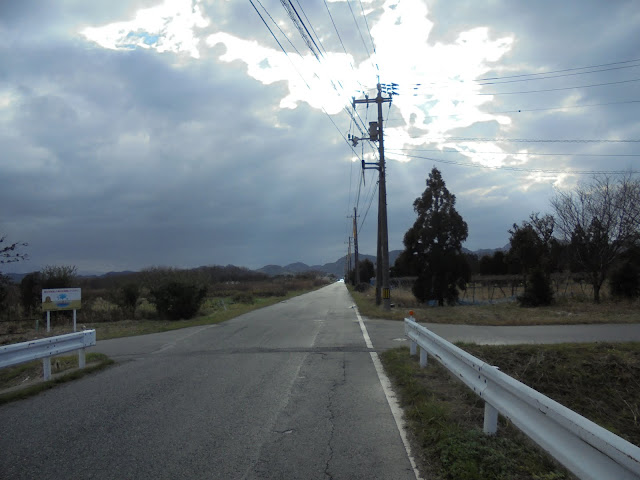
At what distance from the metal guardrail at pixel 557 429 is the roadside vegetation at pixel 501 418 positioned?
0.36 metres

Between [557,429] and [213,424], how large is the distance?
3872 mm

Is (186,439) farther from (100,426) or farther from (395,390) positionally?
(395,390)

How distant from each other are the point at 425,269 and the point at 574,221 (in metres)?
8.98

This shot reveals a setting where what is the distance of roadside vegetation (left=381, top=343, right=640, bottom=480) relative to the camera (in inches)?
171

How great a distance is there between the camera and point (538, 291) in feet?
81.7

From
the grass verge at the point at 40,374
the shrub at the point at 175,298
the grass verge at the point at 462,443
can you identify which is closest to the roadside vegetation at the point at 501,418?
the grass verge at the point at 462,443

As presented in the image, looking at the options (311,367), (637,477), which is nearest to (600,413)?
(311,367)

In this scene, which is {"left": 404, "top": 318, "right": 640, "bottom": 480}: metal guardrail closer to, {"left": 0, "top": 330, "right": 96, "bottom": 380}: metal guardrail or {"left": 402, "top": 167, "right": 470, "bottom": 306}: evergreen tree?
{"left": 0, "top": 330, "right": 96, "bottom": 380}: metal guardrail

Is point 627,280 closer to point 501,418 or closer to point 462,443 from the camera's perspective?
point 501,418

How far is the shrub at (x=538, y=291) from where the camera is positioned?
24.8 meters

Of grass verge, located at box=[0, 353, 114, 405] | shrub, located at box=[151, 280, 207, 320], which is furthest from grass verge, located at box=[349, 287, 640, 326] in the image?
grass verge, located at box=[0, 353, 114, 405]

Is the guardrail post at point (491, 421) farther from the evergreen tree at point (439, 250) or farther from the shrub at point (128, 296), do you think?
the shrub at point (128, 296)

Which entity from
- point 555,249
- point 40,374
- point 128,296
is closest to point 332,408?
point 40,374

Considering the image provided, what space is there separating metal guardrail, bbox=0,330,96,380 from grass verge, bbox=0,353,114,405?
11.3 inches
